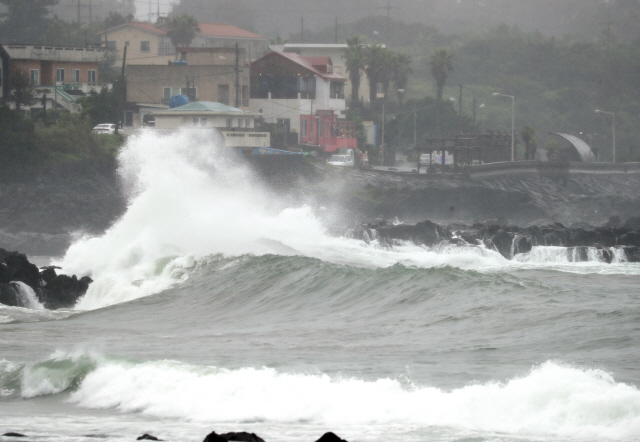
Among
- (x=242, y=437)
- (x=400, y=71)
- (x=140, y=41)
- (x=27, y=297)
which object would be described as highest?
(x=140, y=41)

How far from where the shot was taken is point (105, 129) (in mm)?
51219

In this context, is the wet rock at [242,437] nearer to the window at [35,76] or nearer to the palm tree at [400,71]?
the window at [35,76]

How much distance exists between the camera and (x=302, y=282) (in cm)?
2080

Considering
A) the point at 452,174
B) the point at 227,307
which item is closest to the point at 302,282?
the point at 227,307

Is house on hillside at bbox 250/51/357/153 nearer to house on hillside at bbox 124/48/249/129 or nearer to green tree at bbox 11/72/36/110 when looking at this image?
house on hillside at bbox 124/48/249/129

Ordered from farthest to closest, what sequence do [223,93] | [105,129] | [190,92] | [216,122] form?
[223,93] → [190,92] → [216,122] → [105,129]

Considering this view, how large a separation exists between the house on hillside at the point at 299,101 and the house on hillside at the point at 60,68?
34.3 ft

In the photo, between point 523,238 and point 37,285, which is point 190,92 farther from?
point 37,285

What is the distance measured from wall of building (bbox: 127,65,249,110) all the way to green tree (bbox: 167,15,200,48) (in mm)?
20425

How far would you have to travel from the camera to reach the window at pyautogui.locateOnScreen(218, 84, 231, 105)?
197ft

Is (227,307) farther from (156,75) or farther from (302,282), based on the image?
(156,75)

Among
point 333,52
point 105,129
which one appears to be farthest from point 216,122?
point 333,52

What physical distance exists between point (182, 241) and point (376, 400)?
55.0ft

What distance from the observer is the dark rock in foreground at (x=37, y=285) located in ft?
69.8
